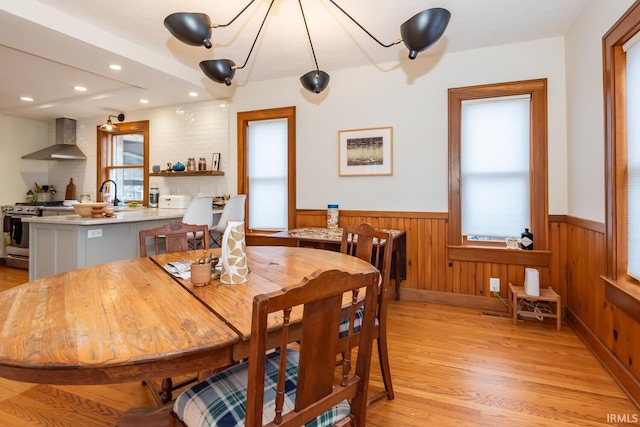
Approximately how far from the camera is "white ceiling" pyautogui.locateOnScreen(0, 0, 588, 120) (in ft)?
8.07

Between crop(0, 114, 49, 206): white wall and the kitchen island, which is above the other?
crop(0, 114, 49, 206): white wall

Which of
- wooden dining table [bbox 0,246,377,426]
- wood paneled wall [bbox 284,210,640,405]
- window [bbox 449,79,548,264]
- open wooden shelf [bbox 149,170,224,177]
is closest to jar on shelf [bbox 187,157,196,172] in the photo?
open wooden shelf [bbox 149,170,224,177]

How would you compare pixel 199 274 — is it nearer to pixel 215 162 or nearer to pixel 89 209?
pixel 89 209

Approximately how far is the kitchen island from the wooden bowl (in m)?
0.07

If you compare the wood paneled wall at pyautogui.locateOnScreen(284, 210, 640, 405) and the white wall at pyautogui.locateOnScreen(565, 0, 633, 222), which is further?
the white wall at pyautogui.locateOnScreen(565, 0, 633, 222)

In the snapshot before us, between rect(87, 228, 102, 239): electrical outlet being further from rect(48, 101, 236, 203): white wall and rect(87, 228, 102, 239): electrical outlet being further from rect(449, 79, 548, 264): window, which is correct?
rect(449, 79, 548, 264): window

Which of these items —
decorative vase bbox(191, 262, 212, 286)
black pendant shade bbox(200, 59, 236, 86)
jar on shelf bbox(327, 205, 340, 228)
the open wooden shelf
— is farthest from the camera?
the open wooden shelf

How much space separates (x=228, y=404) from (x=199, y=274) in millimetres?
531

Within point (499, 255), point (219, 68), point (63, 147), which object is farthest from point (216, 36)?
point (63, 147)

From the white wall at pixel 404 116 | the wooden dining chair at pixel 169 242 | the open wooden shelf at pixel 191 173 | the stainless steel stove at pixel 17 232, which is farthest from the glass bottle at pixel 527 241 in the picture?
the stainless steel stove at pixel 17 232

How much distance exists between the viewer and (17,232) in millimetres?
4836

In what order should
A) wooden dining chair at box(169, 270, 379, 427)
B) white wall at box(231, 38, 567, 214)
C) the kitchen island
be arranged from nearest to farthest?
wooden dining chair at box(169, 270, 379, 427) < the kitchen island < white wall at box(231, 38, 567, 214)

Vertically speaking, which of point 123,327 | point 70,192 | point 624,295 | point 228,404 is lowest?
point 228,404

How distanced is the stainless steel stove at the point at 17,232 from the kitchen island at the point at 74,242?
92.3 inches
